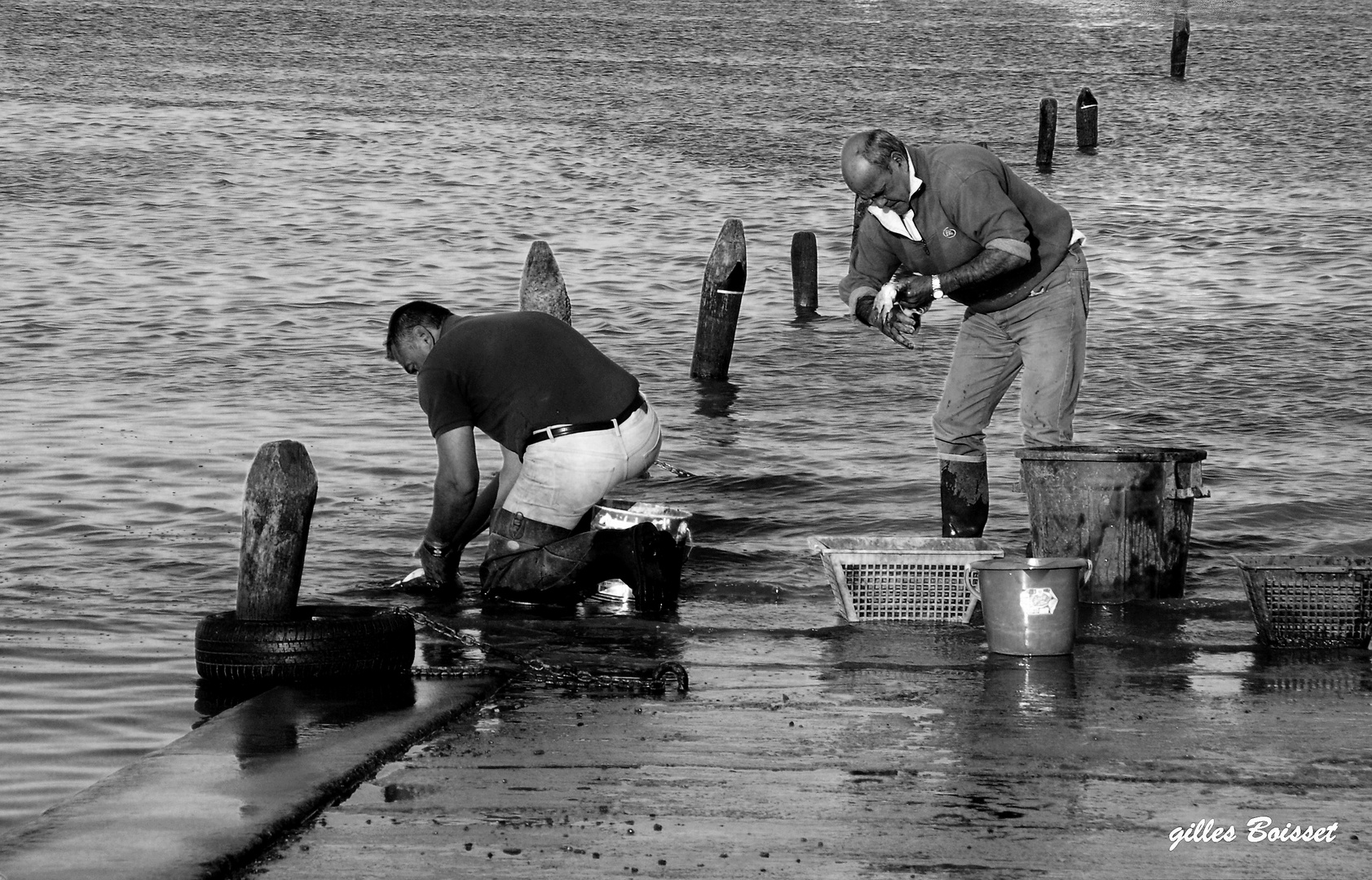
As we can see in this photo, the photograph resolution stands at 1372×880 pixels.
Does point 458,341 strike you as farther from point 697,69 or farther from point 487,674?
point 697,69

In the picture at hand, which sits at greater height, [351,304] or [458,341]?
[458,341]

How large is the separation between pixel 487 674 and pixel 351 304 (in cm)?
1352

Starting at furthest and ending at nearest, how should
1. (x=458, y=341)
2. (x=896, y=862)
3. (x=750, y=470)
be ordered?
(x=750, y=470), (x=458, y=341), (x=896, y=862)

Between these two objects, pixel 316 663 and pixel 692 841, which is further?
pixel 316 663

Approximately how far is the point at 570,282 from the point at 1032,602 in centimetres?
1511

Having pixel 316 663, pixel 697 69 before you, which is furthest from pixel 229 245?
A: pixel 697 69

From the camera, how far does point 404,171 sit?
98.4 feet

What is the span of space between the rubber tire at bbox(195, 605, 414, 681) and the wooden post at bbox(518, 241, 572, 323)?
18.5ft

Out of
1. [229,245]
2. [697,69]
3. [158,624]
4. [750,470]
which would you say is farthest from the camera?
[697,69]

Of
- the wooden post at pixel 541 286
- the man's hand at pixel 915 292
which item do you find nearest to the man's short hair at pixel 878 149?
the man's hand at pixel 915 292

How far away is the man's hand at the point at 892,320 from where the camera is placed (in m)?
7.28

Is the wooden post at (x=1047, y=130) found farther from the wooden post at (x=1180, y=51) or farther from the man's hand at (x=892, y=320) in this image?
the man's hand at (x=892, y=320)

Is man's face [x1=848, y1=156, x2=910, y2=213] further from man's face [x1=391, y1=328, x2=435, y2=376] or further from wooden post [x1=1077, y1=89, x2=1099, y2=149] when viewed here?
wooden post [x1=1077, y1=89, x2=1099, y2=149]

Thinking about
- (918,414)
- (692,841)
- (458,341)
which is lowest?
(918,414)
